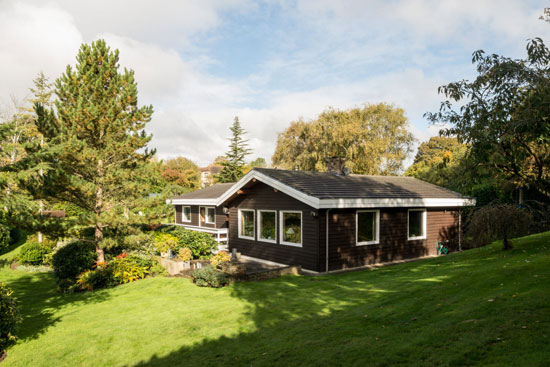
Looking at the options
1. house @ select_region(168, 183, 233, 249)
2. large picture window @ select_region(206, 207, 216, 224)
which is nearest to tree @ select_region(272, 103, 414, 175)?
house @ select_region(168, 183, 233, 249)

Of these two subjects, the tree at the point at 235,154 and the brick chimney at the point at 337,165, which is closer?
the brick chimney at the point at 337,165

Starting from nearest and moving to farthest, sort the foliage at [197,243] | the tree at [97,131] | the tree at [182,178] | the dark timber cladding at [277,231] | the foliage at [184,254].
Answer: the dark timber cladding at [277,231] → the tree at [97,131] → the foliage at [184,254] → the foliage at [197,243] → the tree at [182,178]

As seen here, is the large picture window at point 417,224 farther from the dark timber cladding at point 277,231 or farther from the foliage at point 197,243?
the foliage at point 197,243

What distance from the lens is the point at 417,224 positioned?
1608 centimetres

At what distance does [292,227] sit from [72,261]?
9028 mm

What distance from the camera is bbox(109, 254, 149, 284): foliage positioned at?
13.8 metres

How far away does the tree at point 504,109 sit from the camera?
6.94m

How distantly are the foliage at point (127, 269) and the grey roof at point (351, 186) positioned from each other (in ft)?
21.4

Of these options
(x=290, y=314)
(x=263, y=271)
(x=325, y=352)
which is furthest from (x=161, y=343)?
(x=263, y=271)

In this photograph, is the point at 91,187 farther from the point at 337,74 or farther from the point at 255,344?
the point at 337,74

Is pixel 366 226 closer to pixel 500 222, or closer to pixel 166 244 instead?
pixel 500 222

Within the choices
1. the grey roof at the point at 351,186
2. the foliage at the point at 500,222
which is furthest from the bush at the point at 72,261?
the foliage at the point at 500,222

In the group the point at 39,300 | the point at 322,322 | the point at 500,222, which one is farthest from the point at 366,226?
the point at 39,300

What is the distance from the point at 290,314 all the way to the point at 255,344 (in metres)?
1.91
